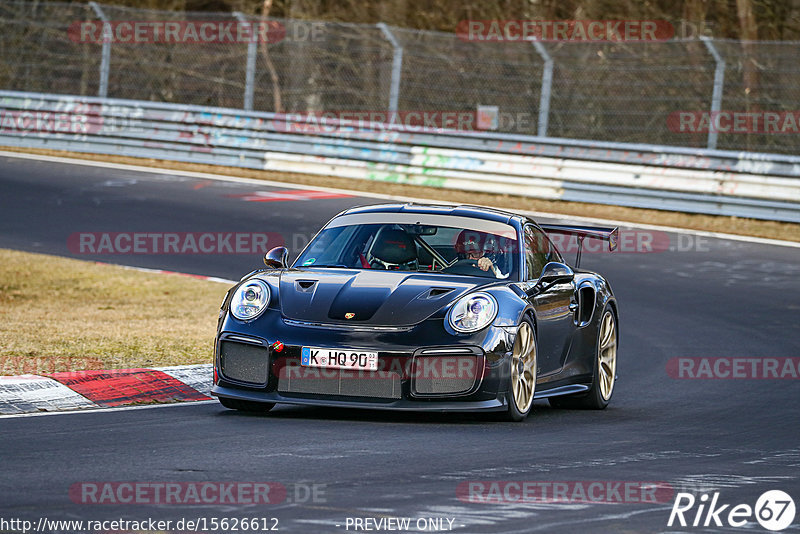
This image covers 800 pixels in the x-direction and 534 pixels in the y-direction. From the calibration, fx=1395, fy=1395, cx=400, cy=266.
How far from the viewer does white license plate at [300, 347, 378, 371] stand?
7.38 m

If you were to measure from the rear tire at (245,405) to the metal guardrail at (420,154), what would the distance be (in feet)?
41.9

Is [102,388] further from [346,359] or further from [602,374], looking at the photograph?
[602,374]

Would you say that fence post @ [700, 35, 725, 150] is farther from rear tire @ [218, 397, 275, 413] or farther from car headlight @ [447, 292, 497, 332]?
rear tire @ [218, 397, 275, 413]

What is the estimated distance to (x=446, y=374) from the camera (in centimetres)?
750

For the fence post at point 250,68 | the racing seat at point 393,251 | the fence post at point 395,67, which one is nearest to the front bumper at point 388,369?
the racing seat at point 393,251

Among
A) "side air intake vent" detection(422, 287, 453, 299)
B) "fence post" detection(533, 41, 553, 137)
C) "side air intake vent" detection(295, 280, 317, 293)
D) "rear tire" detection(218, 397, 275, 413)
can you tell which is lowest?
"rear tire" detection(218, 397, 275, 413)

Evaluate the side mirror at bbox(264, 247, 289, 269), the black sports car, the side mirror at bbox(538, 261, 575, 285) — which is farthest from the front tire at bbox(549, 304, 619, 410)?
the side mirror at bbox(264, 247, 289, 269)

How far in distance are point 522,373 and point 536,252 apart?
136cm

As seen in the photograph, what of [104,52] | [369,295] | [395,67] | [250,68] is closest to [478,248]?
[369,295]

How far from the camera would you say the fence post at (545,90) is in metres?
21.4

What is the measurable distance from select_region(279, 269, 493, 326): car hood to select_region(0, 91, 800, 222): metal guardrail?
40.1 ft

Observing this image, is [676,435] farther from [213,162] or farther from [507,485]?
[213,162]

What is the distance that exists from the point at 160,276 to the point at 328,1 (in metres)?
20.7

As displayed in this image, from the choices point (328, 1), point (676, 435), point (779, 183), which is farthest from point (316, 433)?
point (328, 1)
